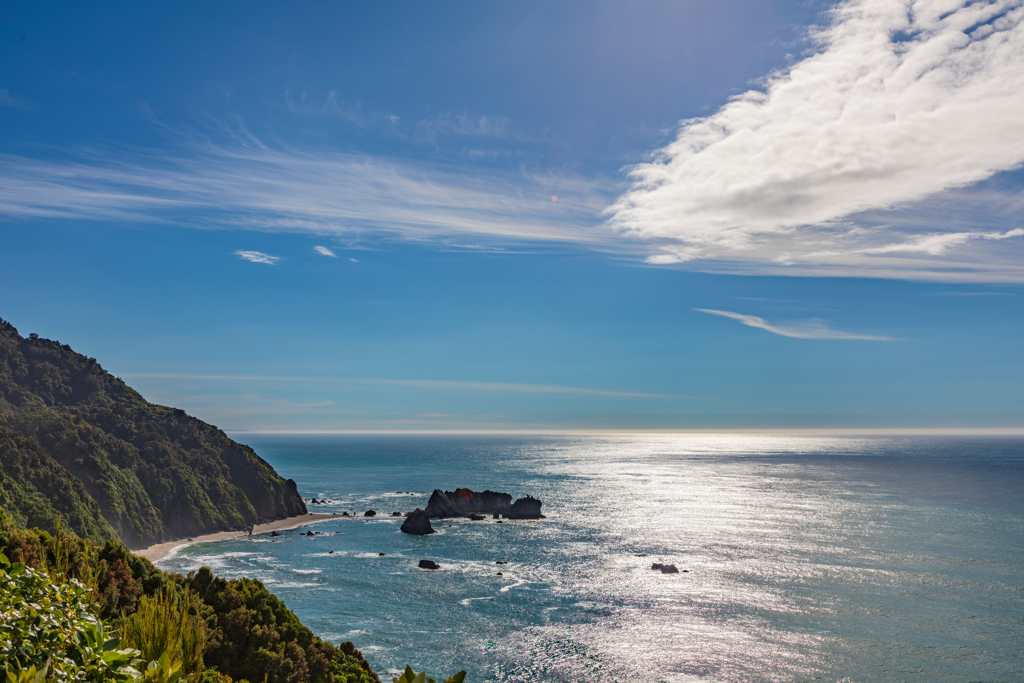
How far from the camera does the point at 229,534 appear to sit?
11144 centimetres

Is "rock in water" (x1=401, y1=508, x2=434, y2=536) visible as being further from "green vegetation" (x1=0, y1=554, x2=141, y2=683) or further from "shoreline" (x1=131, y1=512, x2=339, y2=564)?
"green vegetation" (x1=0, y1=554, x2=141, y2=683)

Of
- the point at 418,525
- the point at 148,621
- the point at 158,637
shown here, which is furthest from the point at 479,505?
the point at 148,621

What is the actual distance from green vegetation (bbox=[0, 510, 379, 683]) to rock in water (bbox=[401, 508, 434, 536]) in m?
82.6

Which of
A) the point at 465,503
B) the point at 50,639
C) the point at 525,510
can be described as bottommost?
the point at 525,510

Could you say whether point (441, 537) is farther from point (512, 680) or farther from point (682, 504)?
point (682, 504)

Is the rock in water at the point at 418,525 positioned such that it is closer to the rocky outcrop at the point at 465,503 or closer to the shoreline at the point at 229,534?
the rocky outcrop at the point at 465,503

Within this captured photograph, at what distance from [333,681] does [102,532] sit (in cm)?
8050

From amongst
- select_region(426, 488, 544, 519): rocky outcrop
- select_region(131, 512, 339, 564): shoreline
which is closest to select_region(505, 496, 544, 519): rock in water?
select_region(426, 488, 544, 519): rocky outcrop

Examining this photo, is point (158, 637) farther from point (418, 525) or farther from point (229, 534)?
point (229, 534)

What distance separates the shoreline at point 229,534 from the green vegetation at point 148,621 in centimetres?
6738

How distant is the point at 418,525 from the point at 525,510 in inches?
1129

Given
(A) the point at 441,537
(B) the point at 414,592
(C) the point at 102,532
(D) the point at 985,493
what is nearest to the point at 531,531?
(A) the point at 441,537

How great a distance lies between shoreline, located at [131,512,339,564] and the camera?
306 feet

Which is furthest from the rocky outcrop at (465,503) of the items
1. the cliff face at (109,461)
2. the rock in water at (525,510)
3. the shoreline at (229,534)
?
the cliff face at (109,461)
